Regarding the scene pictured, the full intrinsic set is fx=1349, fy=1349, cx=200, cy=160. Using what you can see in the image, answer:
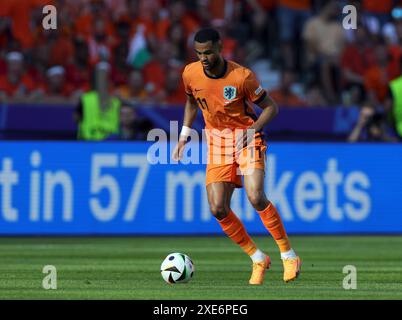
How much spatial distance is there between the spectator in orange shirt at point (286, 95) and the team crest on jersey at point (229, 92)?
9568 millimetres

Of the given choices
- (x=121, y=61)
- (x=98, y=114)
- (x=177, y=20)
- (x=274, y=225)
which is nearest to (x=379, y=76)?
(x=177, y=20)

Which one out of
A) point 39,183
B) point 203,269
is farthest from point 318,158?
point 203,269

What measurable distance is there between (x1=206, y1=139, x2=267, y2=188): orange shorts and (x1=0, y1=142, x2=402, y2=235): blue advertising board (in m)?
5.74

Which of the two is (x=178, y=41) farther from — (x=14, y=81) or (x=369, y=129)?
(x=369, y=129)

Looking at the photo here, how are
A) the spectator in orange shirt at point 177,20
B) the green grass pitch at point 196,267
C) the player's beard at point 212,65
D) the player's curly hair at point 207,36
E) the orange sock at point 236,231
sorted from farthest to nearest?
the spectator in orange shirt at point 177,20 < the orange sock at point 236,231 < the player's beard at point 212,65 < the player's curly hair at point 207,36 < the green grass pitch at point 196,267

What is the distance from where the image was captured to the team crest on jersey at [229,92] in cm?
1259

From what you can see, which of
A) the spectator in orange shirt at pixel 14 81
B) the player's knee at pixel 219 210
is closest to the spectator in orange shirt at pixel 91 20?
the spectator in orange shirt at pixel 14 81

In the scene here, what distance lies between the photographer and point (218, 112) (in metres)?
12.7

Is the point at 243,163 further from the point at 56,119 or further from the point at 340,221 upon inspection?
the point at 56,119

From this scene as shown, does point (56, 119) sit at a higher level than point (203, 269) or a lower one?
higher

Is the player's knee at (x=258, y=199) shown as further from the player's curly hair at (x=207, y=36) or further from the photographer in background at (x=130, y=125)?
the photographer in background at (x=130, y=125)

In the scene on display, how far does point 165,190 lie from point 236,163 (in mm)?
5938

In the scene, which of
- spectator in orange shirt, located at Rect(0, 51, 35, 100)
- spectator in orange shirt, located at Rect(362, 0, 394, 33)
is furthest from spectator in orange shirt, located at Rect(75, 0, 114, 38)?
spectator in orange shirt, located at Rect(362, 0, 394, 33)
